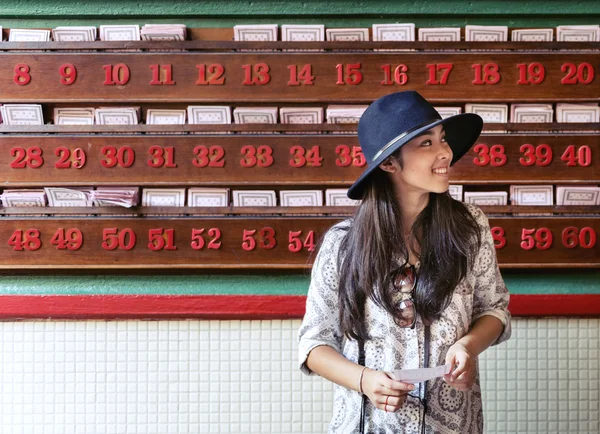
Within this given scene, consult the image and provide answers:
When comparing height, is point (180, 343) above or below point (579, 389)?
above

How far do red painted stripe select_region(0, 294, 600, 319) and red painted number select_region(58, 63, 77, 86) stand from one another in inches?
32.4

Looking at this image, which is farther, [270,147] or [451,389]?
[270,147]

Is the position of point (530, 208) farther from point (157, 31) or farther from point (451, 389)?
point (157, 31)

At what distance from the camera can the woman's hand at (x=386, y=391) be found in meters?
1.32

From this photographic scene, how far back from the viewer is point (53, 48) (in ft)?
7.48

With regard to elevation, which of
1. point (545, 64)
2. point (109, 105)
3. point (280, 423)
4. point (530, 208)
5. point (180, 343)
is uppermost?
point (545, 64)

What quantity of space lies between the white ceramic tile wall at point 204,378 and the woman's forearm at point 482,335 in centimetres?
86

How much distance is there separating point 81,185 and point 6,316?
0.57 m

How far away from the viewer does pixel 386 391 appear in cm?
132

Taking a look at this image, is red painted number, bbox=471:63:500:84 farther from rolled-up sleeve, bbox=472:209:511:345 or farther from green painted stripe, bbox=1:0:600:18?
rolled-up sleeve, bbox=472:209:511:345

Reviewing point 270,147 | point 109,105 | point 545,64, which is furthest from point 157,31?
point 545,64

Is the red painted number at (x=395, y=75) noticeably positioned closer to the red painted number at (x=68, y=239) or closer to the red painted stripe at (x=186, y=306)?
the red painted stripe at (x=186, y=306)

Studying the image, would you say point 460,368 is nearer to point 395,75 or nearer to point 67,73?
point 395,75

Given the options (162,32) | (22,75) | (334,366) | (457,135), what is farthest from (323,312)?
(22,75)
